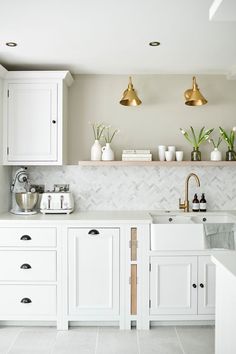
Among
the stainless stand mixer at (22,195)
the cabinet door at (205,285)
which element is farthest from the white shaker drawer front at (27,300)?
the cabinet door at (205,285)

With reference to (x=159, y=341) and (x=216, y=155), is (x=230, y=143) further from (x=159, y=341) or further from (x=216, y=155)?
(x=159, y=341)

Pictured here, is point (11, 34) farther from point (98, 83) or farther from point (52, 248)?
point (52, 248)

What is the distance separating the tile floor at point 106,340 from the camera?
318 centimetres

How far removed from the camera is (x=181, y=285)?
3602 millimetres

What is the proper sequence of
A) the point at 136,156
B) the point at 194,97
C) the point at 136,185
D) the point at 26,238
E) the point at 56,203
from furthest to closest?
the point at 136,185, the point at 136,156, the point at 56,203, the point at 194,97, the point at 26,238

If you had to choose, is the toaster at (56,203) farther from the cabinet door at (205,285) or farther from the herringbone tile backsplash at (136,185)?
the cabinet door at (205,285)

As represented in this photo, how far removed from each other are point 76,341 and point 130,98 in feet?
7.06

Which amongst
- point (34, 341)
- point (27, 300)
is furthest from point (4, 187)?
point (34, 341)

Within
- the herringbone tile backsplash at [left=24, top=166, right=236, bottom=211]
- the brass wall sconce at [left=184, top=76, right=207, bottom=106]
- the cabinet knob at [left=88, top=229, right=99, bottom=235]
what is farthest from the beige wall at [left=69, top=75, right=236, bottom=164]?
the cabinet knob at [left=88, top=229, right=99, bottom=235]

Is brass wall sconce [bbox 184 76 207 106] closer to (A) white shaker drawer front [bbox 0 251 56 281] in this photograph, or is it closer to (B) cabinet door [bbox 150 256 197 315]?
(B) cabinet door [bbox 150 256 197 315]

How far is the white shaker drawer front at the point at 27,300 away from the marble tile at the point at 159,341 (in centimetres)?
80

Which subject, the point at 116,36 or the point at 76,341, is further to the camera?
the point at 76,341

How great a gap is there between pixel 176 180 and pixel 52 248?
1468 millimetres

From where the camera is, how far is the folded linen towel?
11.7 feet
